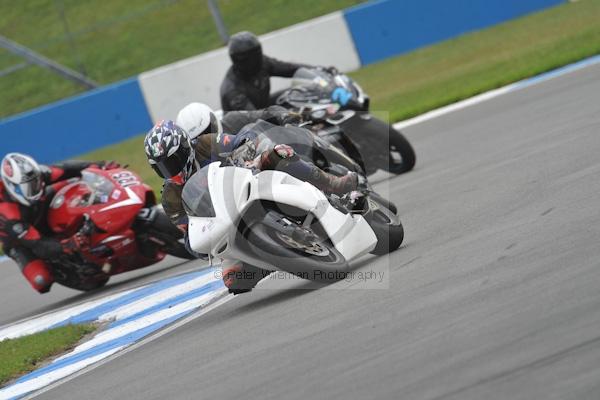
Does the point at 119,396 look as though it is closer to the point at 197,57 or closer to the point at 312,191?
the point at 312,191

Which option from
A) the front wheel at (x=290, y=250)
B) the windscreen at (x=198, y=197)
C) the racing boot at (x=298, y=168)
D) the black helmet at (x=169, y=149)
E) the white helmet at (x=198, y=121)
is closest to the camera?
the front wheel at (x=290, y=250)

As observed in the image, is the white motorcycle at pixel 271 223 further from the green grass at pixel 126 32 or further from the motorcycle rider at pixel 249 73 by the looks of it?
the green grass at pixel 126 32

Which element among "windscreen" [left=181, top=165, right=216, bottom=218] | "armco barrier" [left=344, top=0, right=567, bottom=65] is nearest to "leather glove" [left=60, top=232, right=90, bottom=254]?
"windscreen" [left=181, top=165, right=216, bottom=218]

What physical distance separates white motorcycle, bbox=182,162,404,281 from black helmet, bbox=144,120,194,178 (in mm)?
587

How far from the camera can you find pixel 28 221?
1149cm

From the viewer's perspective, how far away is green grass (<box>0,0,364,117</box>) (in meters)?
24.2

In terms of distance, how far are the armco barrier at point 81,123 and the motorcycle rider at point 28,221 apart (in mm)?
10732

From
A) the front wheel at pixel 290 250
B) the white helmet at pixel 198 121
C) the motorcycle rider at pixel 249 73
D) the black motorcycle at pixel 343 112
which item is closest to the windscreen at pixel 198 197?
the front wheel at pixel 290 250

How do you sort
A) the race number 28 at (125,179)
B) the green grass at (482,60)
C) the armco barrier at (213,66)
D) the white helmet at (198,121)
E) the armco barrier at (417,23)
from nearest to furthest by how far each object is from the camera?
the white helmet at (198,121), the race number 28 at (125,179), the green grass at (482,60), the armco barrier at (213,66), the armco barrier at (417,23)

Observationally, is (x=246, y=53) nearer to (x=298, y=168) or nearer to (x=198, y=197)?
(x=298, y=168)

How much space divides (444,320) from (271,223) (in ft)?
6.58

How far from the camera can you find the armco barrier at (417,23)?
22.2m

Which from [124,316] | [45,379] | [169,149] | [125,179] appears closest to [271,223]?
[169,149]

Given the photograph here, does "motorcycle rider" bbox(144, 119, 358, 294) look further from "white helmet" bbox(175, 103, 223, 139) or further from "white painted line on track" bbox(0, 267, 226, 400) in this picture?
"white painted line on track" bbox(0, 267, 226, 400)
